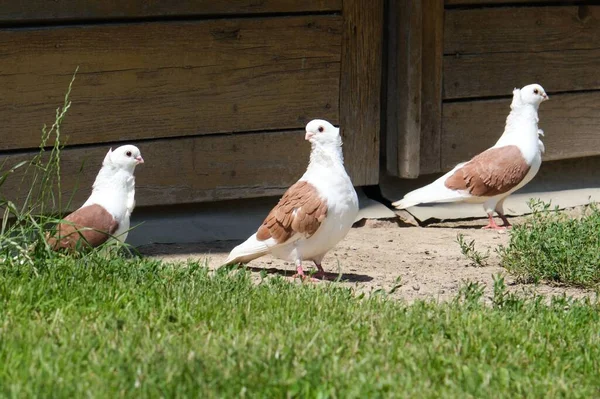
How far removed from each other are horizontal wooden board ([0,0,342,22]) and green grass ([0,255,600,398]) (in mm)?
2237

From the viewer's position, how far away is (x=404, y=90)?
8.19 m

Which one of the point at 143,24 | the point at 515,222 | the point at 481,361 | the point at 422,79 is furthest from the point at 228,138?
the point at 481,361

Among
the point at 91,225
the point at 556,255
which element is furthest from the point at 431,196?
the point at 91,225

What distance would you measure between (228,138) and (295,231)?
5.62ft

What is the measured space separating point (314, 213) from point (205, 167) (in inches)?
69.0

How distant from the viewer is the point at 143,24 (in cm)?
717

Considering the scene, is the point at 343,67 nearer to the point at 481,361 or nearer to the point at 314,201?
the point at 314,201

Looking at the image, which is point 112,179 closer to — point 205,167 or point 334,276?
point 205,167

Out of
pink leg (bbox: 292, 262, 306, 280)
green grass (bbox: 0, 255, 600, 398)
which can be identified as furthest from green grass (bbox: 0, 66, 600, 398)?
pink leg (bbox: 292, 262, 306, 280)

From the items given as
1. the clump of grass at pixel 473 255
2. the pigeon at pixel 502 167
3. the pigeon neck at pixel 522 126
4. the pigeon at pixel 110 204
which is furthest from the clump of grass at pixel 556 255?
the pigeon at pixel 110 204

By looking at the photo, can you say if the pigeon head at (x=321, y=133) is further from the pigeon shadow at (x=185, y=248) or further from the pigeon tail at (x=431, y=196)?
the pigeon tail at (x=431, y=196)

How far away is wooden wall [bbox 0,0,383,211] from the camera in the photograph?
6.88m

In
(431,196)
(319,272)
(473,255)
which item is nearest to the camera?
(319,272)

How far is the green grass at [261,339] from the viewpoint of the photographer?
361 cm
